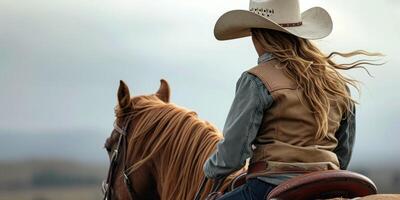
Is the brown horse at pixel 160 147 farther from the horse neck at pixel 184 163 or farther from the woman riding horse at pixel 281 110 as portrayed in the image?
the woman riding horse at pixel 281 110

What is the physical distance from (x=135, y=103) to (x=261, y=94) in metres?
1.56

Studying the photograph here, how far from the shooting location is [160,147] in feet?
16.8

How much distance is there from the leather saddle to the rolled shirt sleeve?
0.27 meters

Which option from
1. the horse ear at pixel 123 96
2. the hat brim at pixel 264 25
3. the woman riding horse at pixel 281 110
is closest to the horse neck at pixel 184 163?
the horse ear at pixel 123 96

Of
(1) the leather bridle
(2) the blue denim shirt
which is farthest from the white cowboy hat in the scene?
(1) the leather bridle

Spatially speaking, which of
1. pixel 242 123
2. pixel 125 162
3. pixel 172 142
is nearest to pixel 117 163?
pixel 125 162

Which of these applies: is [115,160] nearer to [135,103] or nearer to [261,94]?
[135,103]

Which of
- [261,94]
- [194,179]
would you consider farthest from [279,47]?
[194,179]

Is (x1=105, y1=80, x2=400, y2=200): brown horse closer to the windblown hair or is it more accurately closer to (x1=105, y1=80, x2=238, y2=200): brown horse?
(x1=105, y1=80, x2=238, y2=200): brown horse

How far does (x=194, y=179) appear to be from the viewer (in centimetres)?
485

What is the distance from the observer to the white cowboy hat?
13.7 feet

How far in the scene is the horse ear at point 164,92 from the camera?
5680mm

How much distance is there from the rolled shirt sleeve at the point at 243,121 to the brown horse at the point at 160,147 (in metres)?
0.69

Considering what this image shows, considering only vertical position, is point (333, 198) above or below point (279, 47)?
below
